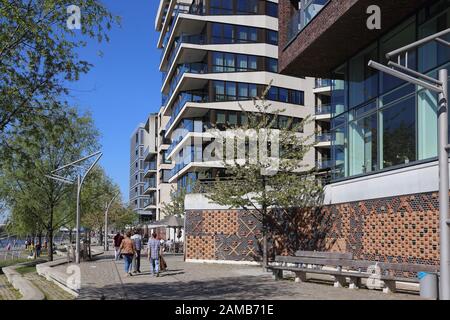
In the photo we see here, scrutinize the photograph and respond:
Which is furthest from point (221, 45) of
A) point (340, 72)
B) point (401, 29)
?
point (401, 29)

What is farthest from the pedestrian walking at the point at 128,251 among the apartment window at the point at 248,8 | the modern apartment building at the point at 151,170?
the modern apartment building at the point at 151,170

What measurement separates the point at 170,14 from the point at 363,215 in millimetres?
49940

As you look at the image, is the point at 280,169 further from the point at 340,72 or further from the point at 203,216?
the point at 203,216

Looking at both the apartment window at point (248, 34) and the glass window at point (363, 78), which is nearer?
the glass window at point (363, 78)

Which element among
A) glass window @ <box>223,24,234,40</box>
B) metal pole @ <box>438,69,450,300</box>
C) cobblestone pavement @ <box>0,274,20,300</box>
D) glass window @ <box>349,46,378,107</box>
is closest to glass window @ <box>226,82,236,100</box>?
glass window @ <box>223,24,234,40</box>

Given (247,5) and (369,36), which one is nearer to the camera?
(369,36)

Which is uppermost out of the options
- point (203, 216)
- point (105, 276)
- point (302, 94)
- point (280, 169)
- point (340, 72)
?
point (302, 94)

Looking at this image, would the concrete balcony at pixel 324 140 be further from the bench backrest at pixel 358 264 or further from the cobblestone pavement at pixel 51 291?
the cobblestone pavement at pixel 51 291

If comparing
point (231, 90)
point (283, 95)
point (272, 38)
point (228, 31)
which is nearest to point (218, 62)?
point (231, 90)

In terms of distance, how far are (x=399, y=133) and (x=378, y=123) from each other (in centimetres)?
140

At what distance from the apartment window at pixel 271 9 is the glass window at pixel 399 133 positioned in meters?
37.9

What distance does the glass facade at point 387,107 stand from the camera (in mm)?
16359

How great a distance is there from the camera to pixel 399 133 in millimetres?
17812
